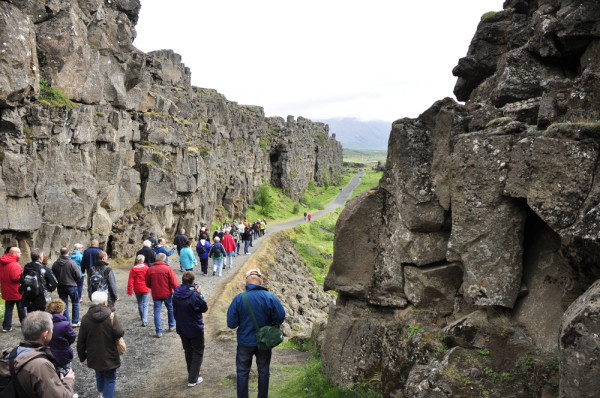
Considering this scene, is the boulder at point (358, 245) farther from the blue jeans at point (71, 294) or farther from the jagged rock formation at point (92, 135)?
the jagged rock formation at point (92, 135)

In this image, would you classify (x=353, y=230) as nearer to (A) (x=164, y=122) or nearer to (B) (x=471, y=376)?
(B) (x=471, y=376)

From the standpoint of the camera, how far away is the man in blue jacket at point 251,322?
32.1 feet

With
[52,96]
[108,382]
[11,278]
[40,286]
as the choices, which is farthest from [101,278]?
[52,96]

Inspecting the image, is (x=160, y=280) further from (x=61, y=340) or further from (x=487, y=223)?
(x=487, y=223)

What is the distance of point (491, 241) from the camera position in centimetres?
845

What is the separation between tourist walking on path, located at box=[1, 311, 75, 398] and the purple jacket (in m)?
2.87

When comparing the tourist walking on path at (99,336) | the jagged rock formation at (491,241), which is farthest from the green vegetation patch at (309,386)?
the tourist walking on path at (99,336)

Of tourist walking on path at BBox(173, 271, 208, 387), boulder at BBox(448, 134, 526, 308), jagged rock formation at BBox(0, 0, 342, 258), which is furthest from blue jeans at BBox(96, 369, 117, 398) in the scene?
jagged rock formation at BBox(0, 0, 342, 258)

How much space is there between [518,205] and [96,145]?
86.3ft

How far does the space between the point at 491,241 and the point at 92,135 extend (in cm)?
2523

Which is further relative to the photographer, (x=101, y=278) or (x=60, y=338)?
(x=101, y=278)

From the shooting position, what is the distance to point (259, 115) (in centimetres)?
8650

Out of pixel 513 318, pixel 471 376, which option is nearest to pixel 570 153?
pixel 513 318

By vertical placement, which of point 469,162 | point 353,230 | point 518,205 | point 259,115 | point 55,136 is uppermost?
point 259,115
